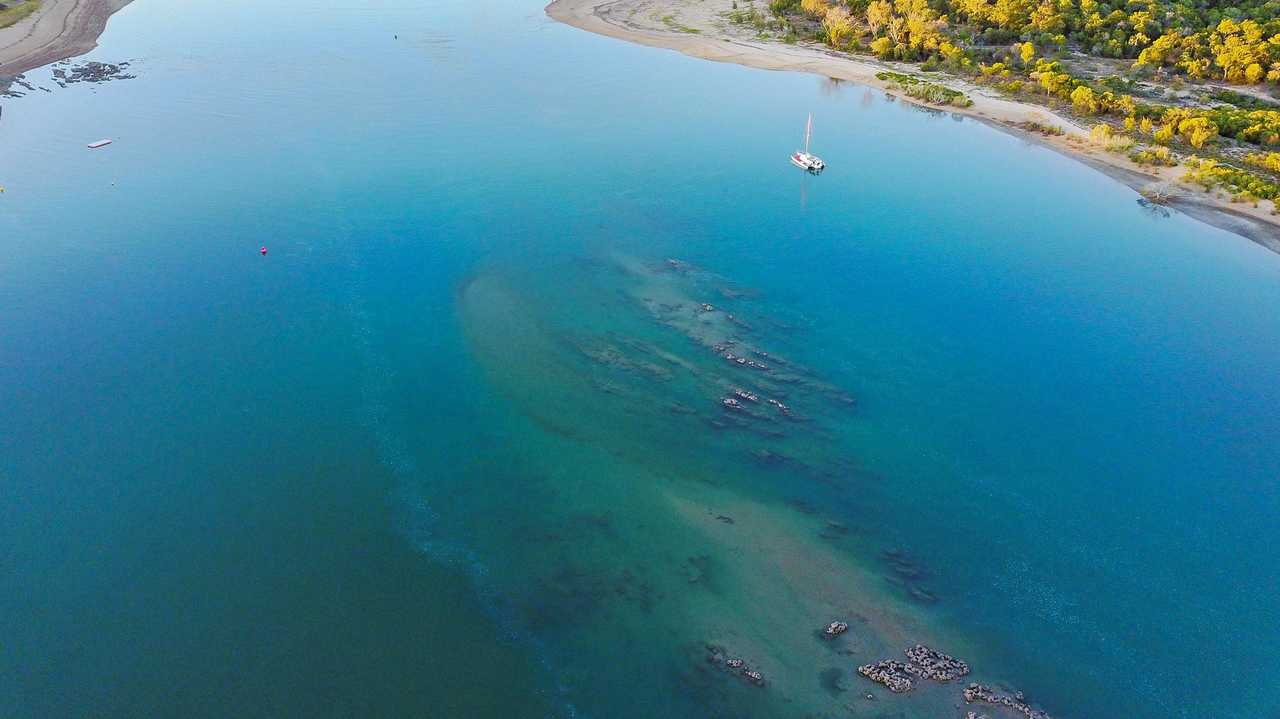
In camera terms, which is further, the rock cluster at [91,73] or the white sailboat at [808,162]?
the rock cluster at [91,73]

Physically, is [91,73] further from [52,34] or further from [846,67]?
[846,67]

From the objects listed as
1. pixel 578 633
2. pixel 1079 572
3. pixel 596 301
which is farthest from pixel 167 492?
pixel 1079 572

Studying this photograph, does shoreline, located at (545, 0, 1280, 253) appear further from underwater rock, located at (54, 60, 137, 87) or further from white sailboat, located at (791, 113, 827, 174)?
underwater rock, located at (54, 60, 137, 87)

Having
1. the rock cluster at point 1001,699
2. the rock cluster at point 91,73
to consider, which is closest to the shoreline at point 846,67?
the rock cluster at point 1001,699

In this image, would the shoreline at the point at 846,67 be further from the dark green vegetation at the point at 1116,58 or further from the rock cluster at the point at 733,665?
the rock cluster at the point at 733,665

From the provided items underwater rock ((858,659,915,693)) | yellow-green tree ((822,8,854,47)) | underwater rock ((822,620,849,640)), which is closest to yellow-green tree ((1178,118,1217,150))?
yellow-green tree ((822,8,854,47))

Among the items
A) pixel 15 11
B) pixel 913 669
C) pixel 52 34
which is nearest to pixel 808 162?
pixel 913 669
